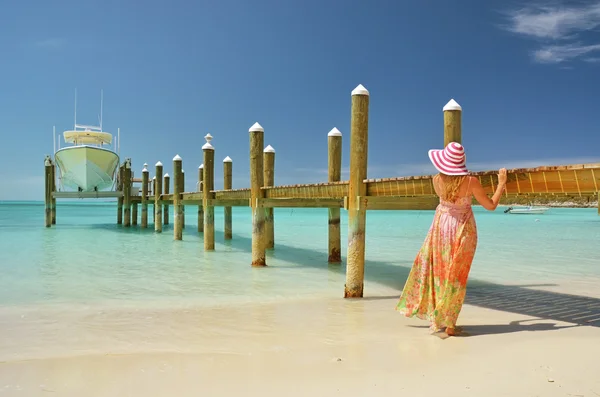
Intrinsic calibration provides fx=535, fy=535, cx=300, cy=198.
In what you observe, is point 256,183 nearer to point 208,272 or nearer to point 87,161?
point 208,272

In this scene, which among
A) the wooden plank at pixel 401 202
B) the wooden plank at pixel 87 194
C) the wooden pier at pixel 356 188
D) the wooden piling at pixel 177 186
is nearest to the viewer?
the wooden pier at pixel 356 188

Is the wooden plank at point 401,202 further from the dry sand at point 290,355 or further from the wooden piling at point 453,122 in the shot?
the dry sand at point 290,355

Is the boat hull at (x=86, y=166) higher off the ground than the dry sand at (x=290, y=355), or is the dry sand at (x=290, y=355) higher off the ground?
the boat hull at (x=86, y=166)

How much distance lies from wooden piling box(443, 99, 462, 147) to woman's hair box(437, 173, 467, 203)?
152 cm

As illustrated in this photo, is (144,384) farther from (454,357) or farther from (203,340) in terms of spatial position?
(454,357)

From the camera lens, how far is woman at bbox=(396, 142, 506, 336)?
15.7ft

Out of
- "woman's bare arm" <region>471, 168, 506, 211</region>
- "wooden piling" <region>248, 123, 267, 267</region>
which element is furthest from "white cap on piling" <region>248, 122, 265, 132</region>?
"woman's bare arm" <region>471, 168, 506, 211</region>

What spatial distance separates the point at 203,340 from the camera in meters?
5.12

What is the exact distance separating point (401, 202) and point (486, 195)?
9.10 ft

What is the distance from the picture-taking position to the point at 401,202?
25.2 feet

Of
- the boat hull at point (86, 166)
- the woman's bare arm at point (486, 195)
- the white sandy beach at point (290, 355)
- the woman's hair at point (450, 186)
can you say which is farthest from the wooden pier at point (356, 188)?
the boat hull at point (86, 166)

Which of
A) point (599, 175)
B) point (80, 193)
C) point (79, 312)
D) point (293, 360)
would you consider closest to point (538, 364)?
point (599, 175)

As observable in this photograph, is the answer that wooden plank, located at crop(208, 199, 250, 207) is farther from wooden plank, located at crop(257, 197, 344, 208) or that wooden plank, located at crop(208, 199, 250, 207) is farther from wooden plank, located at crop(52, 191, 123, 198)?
wooden plank, located at crop(52, 191, 123, 198)

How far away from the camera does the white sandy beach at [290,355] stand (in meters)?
3.74
